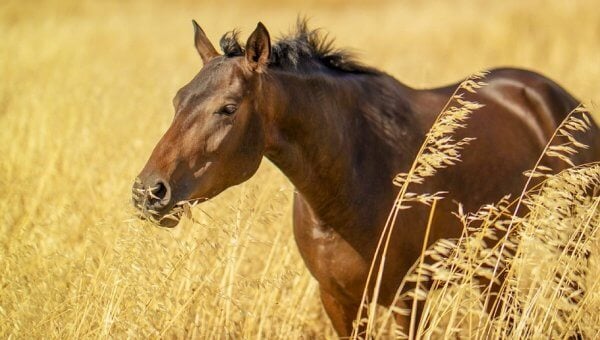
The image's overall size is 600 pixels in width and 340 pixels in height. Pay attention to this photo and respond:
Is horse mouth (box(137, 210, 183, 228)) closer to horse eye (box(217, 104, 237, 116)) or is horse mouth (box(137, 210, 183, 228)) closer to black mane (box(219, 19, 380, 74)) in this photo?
horse eye (box(217, 104, 237, 116))

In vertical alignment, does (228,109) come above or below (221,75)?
below

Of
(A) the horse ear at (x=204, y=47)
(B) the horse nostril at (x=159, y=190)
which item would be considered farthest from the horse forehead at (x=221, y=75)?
(B) the horse nostril at (x=159, y=190)

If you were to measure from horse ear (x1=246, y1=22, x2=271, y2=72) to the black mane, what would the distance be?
8 cm

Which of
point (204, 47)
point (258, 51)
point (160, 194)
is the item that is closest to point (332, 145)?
point (258, 51)

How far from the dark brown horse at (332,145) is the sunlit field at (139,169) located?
0.75 feet

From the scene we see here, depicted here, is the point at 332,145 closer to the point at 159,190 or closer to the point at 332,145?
the point at 332,145

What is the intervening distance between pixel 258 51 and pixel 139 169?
309 centimetres

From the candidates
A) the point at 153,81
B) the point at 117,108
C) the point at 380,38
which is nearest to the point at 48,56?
the point at 153,81

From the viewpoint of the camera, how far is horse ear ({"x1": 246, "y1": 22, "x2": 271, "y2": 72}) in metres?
3.62

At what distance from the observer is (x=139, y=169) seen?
6.54m

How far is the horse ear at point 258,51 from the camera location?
3623 millimetres

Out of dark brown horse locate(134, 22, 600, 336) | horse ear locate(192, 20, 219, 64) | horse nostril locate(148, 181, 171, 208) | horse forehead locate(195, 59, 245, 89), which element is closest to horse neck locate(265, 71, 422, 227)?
dark brown horse locate(134, 22, 600, 336)

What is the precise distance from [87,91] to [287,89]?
5.57 m

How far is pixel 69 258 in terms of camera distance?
14.1 ft
